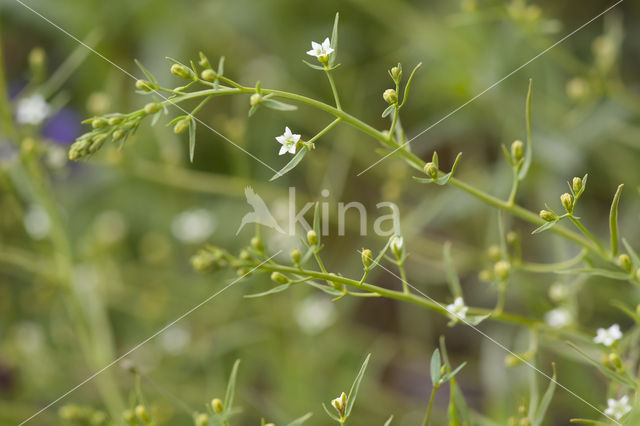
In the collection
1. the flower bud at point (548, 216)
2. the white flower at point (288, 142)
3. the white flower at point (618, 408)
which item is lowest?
the white flower at point (618, 408)

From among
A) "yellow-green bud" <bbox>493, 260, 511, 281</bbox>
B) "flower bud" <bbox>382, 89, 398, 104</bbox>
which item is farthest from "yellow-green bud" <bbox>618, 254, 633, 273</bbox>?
"flower bud" <bbox>382, 89, 398, 104</bbox>

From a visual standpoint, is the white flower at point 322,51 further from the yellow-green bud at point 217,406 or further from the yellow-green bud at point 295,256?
the yellow-green bud at point 217,406

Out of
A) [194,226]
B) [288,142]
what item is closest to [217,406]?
[288,142]

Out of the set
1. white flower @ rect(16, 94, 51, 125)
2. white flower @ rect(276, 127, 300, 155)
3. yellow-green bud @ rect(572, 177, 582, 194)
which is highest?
white flower @ rect(276, 127, 300, 155)

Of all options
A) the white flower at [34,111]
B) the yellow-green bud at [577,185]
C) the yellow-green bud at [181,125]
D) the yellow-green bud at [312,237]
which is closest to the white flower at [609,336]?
the yellow-green bud at [577,185]

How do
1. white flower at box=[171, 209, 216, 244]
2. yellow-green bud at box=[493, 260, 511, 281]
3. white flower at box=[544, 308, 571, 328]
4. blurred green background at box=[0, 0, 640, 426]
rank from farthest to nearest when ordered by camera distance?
1. white flower at box=[171, 209, 216, 244]
2. blurred green background at box=[0, 0, 640, 426]
3. white flower at box=[544, 308, 571, 328]
4. yellow-green bud at box=[493, 260, 511, 281]

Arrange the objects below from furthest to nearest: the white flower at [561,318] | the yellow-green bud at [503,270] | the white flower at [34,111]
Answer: the white flower at [34,111] < the white flower at [561,318] < the yellow-green bud at [503,270]

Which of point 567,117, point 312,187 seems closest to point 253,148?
point 312,187

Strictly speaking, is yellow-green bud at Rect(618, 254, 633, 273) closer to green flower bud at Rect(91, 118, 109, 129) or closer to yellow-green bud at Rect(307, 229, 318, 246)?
yellow-green bud at Rect(307, 229, 318, 246)
